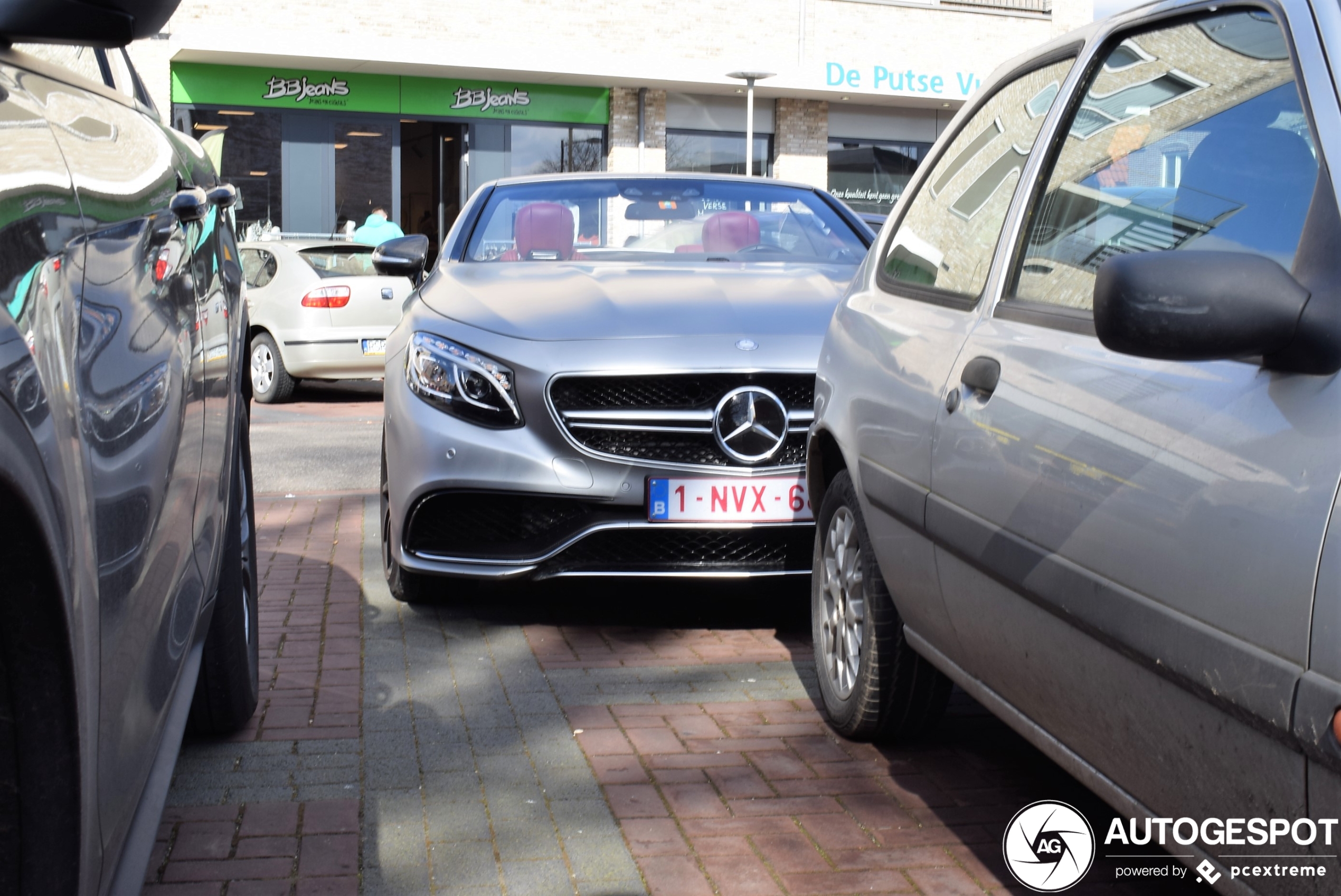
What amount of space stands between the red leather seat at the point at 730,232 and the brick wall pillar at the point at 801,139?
20.0 meters

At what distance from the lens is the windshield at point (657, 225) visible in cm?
583

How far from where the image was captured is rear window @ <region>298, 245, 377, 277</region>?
42.7 ft

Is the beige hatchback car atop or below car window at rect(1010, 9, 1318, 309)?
below

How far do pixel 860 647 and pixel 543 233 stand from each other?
112 inches

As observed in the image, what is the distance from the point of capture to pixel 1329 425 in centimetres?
166

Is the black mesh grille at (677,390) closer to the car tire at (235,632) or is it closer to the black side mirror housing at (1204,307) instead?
the car tire at (235,632)

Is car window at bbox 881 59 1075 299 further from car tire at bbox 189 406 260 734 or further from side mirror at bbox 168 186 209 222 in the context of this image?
car tire at bbox 189 406 260 734

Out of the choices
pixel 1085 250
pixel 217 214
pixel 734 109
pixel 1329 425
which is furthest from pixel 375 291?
pixel 734 109

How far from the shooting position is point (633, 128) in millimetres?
24906

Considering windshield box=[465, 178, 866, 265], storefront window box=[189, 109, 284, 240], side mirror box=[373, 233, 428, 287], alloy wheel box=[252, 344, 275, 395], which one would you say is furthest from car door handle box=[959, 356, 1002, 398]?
storefront window box=[189, 109, 284, 240]

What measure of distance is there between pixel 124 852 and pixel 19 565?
1.96ft

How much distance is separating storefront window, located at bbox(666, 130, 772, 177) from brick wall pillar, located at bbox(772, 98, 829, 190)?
23cm

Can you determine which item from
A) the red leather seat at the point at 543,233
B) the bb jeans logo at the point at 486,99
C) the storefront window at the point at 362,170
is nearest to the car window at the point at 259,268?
the red leather seat at the point at 543,233

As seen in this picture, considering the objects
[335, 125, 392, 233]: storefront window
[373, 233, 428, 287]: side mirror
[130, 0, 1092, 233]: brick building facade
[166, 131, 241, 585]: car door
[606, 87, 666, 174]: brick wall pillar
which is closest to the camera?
[166, 131, 241, 585]: car door
